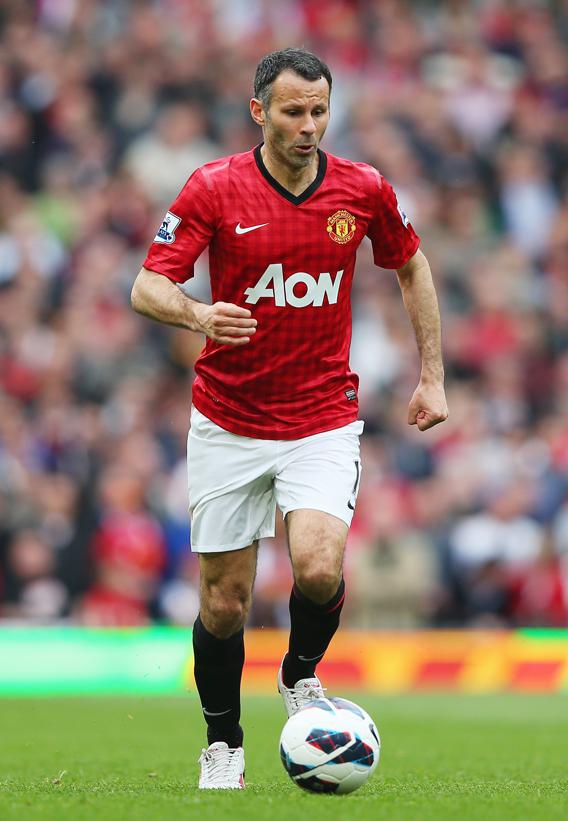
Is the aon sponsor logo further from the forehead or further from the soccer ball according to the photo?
the soccer ball

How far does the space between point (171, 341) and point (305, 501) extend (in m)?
9.36

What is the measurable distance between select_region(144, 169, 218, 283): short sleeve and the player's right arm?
0.05 meters

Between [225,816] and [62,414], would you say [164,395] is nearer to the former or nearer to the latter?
[62,414]

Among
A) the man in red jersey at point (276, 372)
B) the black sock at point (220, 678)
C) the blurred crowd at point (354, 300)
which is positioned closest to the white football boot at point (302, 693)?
the man in red jersey at point (276, 372)

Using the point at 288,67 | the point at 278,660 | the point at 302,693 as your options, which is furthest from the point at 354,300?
the point at 288,67

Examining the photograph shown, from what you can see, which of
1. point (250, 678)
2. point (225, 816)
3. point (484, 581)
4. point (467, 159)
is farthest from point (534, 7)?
point (225, 816)

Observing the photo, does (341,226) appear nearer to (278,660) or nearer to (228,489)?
(228,489)

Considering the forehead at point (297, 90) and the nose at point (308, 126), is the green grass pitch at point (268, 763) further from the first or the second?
the forehead at point (297, 90)

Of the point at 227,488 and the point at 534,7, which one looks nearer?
the point at 227,488

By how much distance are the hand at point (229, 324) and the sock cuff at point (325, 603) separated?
116cm

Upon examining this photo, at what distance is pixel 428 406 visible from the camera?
275 inches

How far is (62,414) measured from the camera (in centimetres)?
1485

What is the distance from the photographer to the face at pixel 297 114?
21.4 feet

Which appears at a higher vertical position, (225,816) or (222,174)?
(222,174)
